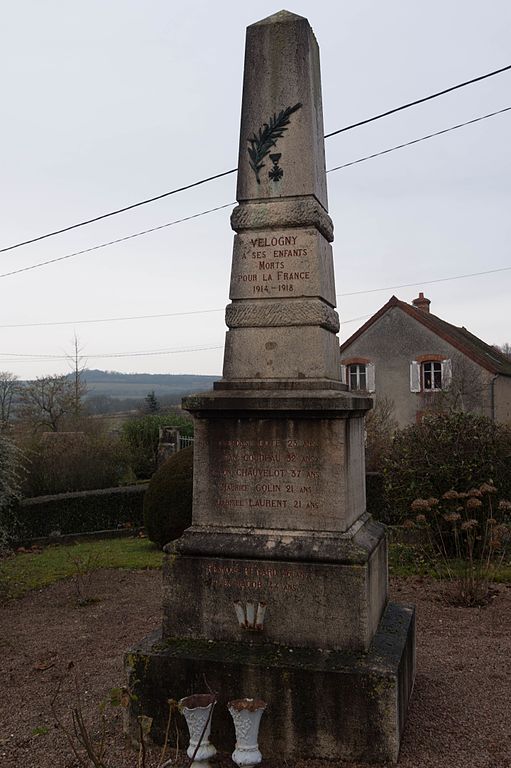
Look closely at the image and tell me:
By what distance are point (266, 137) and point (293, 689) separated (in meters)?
3.63

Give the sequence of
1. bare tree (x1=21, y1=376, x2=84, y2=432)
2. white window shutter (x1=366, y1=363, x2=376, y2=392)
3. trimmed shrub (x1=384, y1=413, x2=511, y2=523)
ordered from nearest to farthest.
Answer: trimmed shrub (x1=384, y1=413, x2=511, y2=523) < white window shutter (x1=366, y1=363, x2=376, y2=392) < bare tree (x1=21, y1=376, x2=84, y2=432)

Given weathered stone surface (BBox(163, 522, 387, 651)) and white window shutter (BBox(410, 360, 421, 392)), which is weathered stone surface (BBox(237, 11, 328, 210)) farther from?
white window shutter (BBox(410, 360, 421, 392))

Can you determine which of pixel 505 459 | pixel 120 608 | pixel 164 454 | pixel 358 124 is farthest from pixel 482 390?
pixel 120 608

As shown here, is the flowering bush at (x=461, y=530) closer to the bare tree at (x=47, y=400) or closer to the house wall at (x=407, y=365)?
the house wall at (x=407, y=365)

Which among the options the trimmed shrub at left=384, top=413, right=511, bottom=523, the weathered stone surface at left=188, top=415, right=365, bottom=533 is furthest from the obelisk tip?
the trimmed shrub at left=384, top=413, right=511, bottom=523

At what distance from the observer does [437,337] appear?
2489cm

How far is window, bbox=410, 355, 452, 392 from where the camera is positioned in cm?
2481

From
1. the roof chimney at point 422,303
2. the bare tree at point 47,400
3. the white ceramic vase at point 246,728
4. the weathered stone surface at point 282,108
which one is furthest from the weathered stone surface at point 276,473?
the bare tree at point 47,400

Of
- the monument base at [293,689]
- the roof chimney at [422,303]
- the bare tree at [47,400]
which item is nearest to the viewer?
the monument base at [293,689]

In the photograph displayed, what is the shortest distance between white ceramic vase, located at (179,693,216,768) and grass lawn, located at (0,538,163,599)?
4842mm

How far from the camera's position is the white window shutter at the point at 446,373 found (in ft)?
79.9

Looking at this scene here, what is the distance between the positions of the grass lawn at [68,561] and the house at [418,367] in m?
14.3

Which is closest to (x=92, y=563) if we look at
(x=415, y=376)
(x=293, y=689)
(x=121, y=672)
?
(x=121, y=672)

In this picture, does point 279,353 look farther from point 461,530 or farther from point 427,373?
point 427,373
